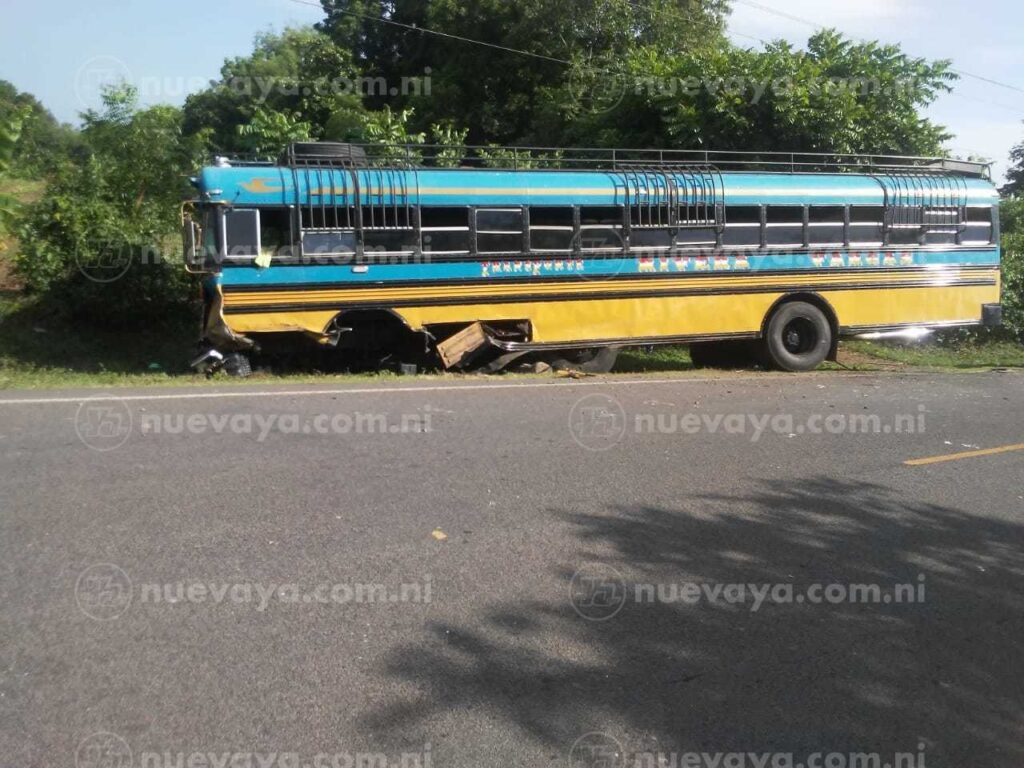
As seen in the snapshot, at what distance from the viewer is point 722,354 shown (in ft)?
52.1

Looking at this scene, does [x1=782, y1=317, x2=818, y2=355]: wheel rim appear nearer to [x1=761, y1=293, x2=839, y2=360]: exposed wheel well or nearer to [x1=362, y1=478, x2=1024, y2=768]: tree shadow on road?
[x1=761, y1=293, x2=839, y2=360]: exposed wheel well

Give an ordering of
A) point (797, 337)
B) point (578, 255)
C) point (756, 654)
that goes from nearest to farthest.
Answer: point (756, 654), point (578, 255), point (797, 337)

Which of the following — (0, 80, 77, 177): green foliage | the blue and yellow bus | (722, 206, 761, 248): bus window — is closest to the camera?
the blue and yellow bus

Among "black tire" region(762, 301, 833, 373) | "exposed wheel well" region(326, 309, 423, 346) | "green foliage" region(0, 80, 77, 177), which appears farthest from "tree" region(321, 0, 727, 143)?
"exposed wheel well" region(326, 309, 423, 346)

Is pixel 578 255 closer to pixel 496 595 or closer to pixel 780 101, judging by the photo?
pixel 780 101

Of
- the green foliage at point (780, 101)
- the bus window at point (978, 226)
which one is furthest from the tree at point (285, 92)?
the bus window at point (978, 226)

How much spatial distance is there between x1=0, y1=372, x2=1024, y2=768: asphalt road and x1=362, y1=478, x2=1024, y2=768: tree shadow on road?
16 mm

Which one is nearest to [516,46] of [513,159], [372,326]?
[513,159]

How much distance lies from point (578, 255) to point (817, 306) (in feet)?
13.0

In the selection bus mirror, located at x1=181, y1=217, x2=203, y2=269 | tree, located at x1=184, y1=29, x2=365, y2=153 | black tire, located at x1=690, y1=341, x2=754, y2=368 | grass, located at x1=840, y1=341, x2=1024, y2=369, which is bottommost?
grass, located at x1=840, y1=341, x2=1024, y2=369

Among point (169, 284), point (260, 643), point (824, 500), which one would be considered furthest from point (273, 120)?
point (260, 643)

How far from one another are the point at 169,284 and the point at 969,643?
44.9ft

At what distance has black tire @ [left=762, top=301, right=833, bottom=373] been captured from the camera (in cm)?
1459

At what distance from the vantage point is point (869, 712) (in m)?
4.29
